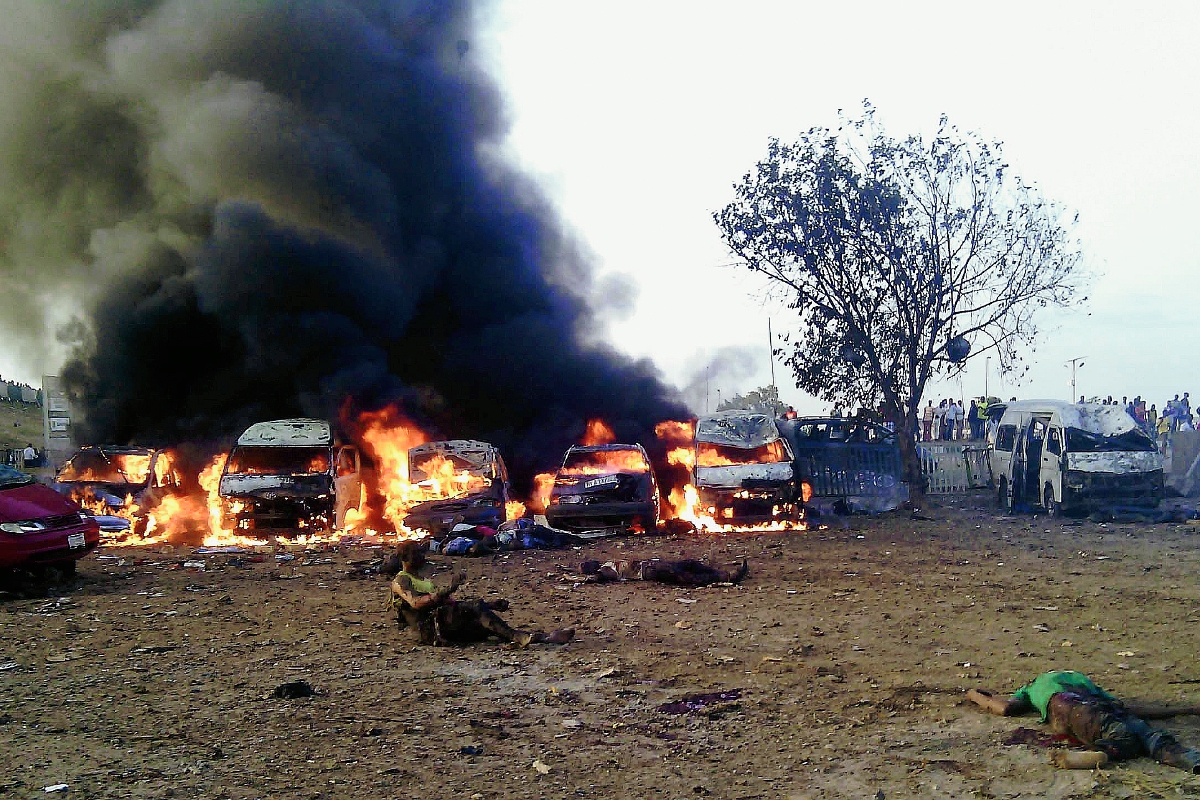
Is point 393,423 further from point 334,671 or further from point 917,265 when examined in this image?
point 334,671

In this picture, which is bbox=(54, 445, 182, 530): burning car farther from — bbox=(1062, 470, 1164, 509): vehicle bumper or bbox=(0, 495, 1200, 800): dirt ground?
bbox=(1062, 470, 1164, 509): vehicle bumper

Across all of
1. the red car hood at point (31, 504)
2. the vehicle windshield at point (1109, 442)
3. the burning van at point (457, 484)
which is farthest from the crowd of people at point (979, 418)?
the red car hood at point (31, 504)

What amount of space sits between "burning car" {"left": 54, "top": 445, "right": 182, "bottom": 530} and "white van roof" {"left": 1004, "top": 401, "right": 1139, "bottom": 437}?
614 inches

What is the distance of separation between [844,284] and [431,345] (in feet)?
39.5

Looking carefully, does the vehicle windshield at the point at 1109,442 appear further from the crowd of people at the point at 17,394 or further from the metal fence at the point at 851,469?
the crowd of people at the point at 17,394

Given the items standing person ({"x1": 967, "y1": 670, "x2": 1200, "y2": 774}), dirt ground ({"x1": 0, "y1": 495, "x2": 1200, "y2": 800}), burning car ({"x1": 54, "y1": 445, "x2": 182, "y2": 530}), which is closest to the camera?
standing person ({"x1": 967, "y1": 670, "x2": 1200, "y2": 774})

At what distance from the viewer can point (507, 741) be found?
524cm

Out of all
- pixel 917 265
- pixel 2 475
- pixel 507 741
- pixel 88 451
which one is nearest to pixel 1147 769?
pixel 507 741

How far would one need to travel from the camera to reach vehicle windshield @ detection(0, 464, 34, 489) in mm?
11044

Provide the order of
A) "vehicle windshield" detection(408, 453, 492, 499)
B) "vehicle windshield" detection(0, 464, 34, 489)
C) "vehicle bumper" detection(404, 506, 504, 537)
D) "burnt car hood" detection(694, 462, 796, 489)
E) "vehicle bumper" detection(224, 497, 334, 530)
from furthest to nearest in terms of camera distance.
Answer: "burnt car hood" detection(694, 462, 796, 489) < "vehicle windshield" detection(408, 453, 492, 499) < "vehicle bumper" detection(224, 497, 334, 530) < "vehicle bumper" detection(404, 506, 504, 537) < "vehicle windshield" detection(0, 464, 34, 489)

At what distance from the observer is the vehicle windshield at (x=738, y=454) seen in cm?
1650

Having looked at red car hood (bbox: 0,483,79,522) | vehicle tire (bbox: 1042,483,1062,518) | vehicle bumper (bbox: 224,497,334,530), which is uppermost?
red car hood (bbox: 0,483,79,522)

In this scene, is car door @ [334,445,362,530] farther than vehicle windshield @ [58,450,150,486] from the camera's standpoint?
No

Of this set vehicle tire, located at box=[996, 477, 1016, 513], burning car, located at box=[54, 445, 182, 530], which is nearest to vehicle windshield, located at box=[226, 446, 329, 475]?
burning car, located at box=[54, 445, 182, 530]
